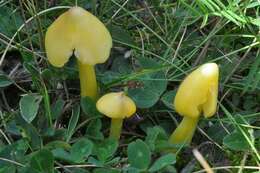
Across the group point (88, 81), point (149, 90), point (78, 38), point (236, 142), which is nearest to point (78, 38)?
point (78, 38)

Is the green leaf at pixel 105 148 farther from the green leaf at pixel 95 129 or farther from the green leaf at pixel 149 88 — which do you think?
the green leaf at pixel 149 88

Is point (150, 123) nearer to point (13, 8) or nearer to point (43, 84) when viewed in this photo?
point (43, 84)

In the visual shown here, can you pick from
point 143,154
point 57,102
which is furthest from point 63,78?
point 143,154

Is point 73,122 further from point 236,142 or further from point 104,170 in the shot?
point 236,142

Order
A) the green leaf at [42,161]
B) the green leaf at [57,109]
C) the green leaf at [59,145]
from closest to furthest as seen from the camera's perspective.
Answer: the green leaf at [42,161]
the green leaf at [59,145]
the green leaf at [57,109]

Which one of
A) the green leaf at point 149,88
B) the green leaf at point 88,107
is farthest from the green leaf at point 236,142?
the green leaf at point 88,107

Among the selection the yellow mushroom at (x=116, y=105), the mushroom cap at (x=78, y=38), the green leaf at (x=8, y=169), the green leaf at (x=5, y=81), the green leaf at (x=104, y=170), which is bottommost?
the green leaf at (x=104, y=170)

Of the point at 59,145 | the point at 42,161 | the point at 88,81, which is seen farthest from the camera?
the point at 88,81
